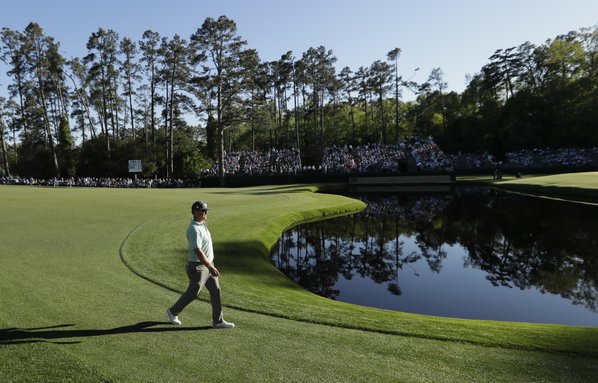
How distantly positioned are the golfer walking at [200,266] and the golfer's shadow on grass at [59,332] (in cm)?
30

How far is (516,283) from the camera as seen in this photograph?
11.4 metres

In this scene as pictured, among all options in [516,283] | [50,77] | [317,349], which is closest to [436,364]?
[317,349]

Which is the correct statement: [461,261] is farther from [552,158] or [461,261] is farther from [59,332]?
[552,158]

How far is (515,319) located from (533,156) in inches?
2290

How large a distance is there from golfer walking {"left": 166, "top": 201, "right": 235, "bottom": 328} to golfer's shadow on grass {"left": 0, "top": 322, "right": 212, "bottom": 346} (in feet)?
0.97

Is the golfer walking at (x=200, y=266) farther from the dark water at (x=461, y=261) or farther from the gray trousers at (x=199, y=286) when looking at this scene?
the dark water at (x=461, y=261)

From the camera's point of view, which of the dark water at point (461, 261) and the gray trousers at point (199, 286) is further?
the dark water at point (461, 261)

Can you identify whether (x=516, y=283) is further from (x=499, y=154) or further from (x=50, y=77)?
(x=50, y=77)

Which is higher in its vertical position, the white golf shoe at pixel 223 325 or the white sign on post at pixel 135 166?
the white sign on post at pixel 135 166

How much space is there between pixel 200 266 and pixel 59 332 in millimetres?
2462

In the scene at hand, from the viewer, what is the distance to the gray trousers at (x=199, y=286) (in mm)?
5984

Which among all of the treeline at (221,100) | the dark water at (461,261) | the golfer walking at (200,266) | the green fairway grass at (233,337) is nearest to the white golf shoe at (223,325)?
the golfer walking at (200,266)

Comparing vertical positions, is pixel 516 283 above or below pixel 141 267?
below

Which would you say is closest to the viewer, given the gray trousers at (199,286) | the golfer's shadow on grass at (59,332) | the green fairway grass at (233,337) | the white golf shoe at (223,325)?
the green fairway grass at (233,337)
